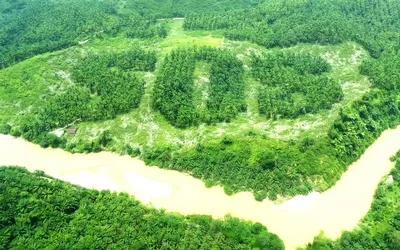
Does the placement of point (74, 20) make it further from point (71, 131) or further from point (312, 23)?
point (312, 23)

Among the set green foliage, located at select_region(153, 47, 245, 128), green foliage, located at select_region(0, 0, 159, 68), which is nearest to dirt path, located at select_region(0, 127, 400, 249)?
green foliage, located at select_region(153, 47, 245, 128)

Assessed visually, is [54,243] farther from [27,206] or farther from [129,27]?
[129,27]

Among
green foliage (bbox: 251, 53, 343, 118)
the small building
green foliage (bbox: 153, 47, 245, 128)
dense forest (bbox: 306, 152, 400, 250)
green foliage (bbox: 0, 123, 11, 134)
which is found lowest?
green foliage (bbox: 0, 123, 11, 134)

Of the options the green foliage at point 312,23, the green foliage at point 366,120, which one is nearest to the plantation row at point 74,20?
the green foliage at point 312,23

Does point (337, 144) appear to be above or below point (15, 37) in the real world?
above

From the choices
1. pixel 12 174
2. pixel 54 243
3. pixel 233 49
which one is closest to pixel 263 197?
pixel 54 243

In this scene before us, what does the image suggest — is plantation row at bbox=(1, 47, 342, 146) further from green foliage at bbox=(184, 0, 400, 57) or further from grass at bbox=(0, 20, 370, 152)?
green foliage at bbox=(184, 0, 400, 57)
